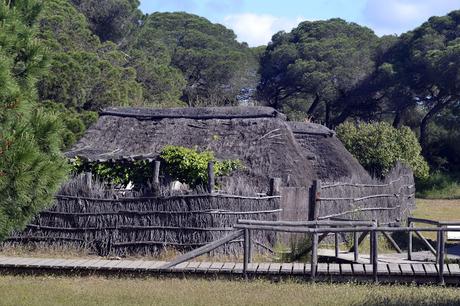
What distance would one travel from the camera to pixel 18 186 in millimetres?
9180

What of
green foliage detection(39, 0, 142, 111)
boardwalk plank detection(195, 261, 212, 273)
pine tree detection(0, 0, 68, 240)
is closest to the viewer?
pine tree detection(0, 0, 68, 240)

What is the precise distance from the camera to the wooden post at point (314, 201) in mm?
17266

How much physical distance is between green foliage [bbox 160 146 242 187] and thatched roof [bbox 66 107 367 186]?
439 mm

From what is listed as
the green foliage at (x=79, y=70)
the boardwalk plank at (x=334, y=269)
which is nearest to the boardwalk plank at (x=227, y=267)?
the boardwalk plank at (x=334, y=269)

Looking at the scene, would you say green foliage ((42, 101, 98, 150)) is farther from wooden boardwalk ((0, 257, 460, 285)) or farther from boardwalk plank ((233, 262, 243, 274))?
boardwalk plank ((233, 262, 243, 274))

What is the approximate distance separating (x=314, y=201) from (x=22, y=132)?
29.9 ft

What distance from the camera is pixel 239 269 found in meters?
13.0

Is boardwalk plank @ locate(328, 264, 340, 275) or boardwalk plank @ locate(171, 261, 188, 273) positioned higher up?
boardwalk plank @ locate(328, 264, 340, 275)

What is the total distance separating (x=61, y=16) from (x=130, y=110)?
454 inches

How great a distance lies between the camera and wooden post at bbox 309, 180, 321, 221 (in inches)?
680

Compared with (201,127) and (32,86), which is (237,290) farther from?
(201,127)

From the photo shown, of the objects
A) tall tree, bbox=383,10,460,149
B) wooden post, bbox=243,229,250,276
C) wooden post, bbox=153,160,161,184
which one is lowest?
wooden post, bbox=243,229,250,276

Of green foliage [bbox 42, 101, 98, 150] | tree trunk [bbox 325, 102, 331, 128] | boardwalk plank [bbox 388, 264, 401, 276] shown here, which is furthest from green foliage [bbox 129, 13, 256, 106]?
boardwalk plank [bbox 388, 264, 401, 276]

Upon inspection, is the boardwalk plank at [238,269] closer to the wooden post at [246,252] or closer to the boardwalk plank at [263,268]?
the wooden post at [246,252]
